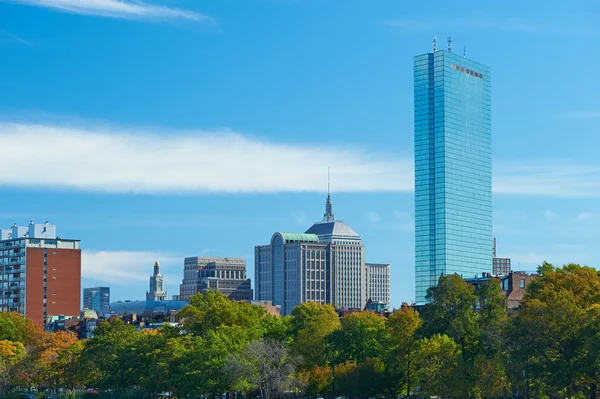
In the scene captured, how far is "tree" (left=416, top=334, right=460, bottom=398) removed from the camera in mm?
117438

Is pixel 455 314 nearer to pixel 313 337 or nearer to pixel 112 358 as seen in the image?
pixel 313 337

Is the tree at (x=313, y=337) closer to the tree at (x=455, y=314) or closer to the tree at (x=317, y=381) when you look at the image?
the tree at (x=317, y=381)

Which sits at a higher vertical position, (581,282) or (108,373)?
(581,282)

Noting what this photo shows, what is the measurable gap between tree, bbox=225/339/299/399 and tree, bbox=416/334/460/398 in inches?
950

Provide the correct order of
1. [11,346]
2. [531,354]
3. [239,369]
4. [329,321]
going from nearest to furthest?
[531,354] → [239,369] → [329,321] → [11,346]

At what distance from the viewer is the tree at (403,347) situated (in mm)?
128750

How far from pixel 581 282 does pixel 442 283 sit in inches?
587

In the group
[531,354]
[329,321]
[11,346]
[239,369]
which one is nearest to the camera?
[531,354]

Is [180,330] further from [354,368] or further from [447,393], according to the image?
[447,393]

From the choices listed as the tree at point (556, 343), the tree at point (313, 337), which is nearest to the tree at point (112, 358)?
the tree at point (313, 337)

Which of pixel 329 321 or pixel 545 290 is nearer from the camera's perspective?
pixel 545 290

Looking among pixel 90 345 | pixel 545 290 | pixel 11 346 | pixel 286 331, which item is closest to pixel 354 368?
A: pixel 286 331

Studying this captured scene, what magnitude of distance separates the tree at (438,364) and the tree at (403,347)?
514 centimetres

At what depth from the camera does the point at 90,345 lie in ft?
536
